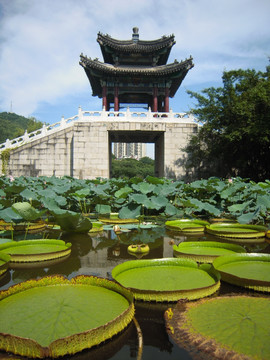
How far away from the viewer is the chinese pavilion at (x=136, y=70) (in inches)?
765

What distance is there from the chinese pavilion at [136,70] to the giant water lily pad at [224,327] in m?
19.3

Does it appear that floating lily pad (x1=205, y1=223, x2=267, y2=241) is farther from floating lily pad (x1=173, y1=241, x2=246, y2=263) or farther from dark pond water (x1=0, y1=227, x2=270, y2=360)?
floating lily pad (x1=173, y1=241, x2=246, y2=263)

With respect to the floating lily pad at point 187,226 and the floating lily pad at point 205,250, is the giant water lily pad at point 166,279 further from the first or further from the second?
the floating lily pad at point 187,226

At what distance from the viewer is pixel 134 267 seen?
7.67ft

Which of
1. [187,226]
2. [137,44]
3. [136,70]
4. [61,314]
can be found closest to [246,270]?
[61,314]

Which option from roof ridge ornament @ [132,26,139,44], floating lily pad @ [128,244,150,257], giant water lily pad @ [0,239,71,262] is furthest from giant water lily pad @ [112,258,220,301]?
roof ridge ornament @ [132,26,139,44]

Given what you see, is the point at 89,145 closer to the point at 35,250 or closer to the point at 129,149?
the point at 35,250

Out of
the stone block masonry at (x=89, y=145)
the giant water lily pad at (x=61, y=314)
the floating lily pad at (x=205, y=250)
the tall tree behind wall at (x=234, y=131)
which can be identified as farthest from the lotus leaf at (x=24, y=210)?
the stone block masonry at (x=89, y=145)

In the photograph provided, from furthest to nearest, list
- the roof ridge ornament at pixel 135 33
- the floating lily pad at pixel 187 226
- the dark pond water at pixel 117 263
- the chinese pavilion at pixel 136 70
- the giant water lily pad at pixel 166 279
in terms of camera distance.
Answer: the roof ridge ornament at pixel 135 33 < the chinese pavilion at pixel 136 70 < the floating lily pad at pixel 187 226 < the giant water lily pad at pixel 166 279 < the dark pond water at pixel 117 263

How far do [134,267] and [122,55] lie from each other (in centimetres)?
2134

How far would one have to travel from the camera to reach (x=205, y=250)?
298cm

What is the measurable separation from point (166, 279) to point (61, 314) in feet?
2.87

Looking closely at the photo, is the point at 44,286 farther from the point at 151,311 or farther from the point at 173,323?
the point at 173,323

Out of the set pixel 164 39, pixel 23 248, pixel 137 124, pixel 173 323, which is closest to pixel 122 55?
pixel 164 39
